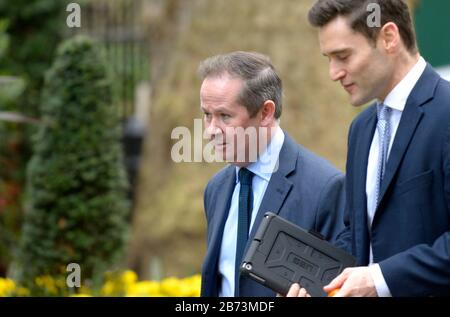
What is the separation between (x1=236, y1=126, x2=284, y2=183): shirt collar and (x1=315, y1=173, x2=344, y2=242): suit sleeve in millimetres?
222

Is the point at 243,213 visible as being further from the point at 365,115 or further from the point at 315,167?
the point at 365,115

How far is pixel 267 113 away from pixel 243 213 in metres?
0.39

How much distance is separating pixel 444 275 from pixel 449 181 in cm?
29

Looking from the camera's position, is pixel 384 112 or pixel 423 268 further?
pixel 384 112

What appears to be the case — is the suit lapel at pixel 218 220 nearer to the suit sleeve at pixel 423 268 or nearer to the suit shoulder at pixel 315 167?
the suit shoulder at pixel 315 167

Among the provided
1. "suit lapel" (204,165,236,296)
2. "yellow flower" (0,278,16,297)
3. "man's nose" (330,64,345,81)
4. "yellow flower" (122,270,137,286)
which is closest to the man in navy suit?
"man's nose" (330,64,345,81)

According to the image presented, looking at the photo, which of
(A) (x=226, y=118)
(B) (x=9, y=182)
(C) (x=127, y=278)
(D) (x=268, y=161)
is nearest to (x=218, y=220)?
(D) (x=268, y=161)

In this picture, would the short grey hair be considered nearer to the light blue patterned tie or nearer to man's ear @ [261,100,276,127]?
man's ear @ [261,100,276,127]

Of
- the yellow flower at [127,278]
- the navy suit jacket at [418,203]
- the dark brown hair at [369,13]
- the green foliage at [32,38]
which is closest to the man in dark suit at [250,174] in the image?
the navy suit jacket at [418,203]

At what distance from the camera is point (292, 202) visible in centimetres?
350

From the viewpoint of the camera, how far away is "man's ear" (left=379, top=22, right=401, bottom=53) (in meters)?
3.04

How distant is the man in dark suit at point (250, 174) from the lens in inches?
136

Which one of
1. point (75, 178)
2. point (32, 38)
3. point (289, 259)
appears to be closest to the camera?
point (289, 259)

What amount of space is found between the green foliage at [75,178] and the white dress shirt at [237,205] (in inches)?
124
